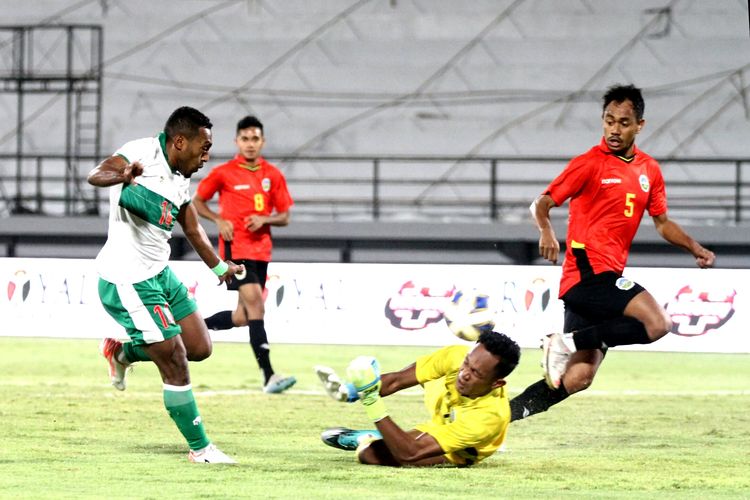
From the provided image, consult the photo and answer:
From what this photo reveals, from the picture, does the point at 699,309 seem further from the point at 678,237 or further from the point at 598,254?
the point at 598,254

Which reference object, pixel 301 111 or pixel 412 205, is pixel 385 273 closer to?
pixel 412 205

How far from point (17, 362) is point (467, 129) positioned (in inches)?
438

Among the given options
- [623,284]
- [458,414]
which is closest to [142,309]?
[458,414]

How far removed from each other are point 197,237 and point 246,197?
4388 millimetres

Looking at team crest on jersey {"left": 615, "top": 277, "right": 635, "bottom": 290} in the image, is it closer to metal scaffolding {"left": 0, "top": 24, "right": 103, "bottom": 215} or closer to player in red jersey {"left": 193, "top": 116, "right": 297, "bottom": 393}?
player in red jersey {"left": 193, "top": 116, "right": 297, "bottom": 393}

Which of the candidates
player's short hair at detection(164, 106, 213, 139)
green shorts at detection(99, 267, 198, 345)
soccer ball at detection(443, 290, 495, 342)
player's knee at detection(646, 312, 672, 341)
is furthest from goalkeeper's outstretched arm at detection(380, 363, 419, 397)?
player's short hair at detection(164, 106, 213, 139)

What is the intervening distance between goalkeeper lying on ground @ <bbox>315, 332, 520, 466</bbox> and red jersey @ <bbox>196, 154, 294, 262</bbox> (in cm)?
481

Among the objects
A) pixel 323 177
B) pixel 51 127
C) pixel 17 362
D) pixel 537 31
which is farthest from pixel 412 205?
pixel 17 362

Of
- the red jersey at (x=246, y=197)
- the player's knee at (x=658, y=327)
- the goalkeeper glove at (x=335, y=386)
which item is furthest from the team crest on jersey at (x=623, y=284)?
the red jersey at (x=246, y=197)

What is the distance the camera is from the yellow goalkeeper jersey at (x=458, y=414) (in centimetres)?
706

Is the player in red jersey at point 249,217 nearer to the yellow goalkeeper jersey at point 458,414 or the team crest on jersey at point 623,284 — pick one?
the team crest on jersey at point 623,284

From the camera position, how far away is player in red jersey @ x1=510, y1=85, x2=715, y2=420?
8.11 m

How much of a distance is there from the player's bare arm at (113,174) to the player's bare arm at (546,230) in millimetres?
2327

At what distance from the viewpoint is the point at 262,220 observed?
12.0 meters
